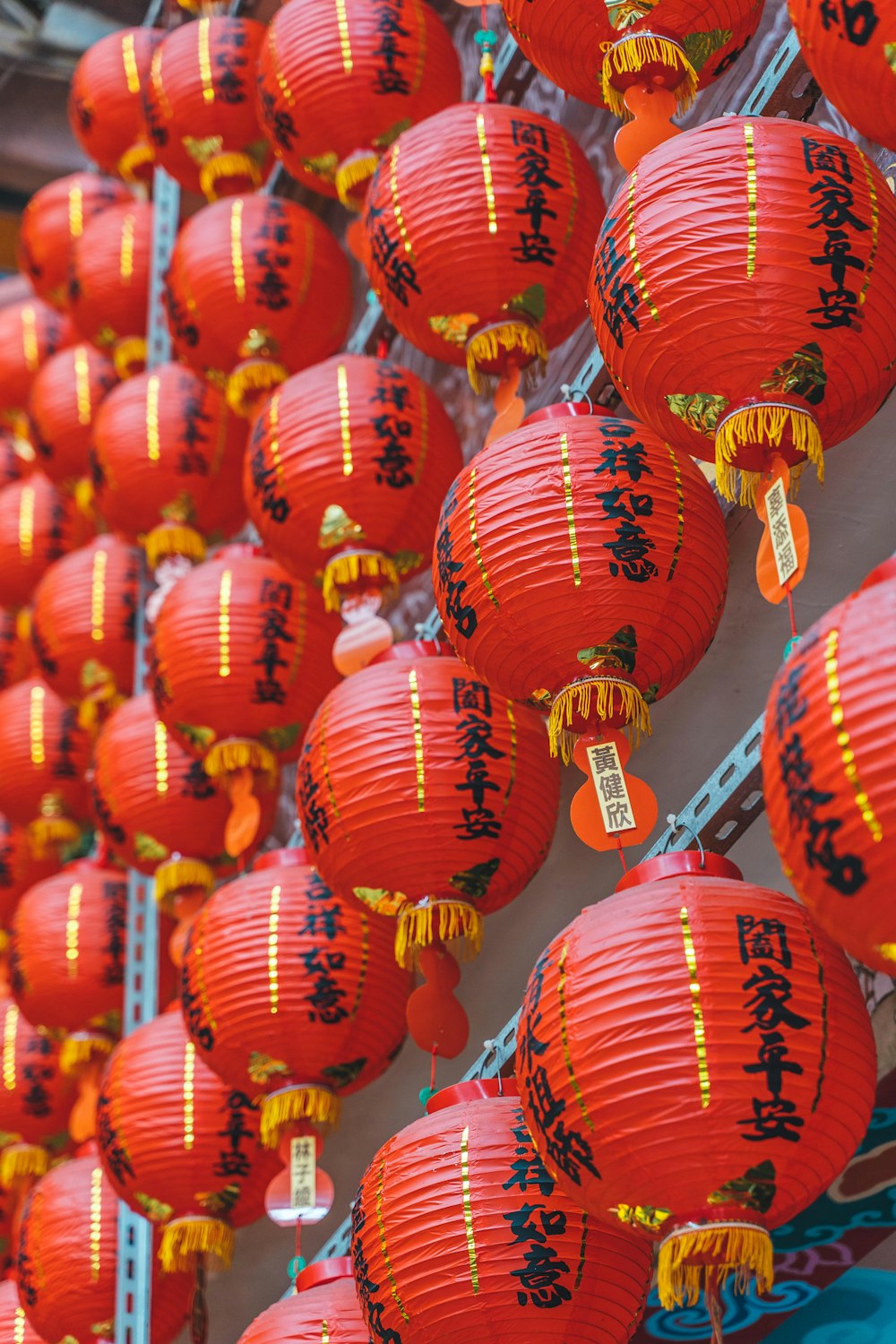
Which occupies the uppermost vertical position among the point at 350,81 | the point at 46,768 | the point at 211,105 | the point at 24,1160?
the point at 211,105

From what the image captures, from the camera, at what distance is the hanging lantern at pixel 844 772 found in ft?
3.03

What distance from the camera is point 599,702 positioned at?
54.2 inches

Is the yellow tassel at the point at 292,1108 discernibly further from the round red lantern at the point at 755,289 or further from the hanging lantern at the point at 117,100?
the hanging lantern at the point at 117,100

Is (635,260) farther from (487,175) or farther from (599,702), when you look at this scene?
(487,175)

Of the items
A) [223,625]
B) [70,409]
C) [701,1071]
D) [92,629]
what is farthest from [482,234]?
[70,409]

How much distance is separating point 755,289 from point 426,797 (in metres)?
0.60

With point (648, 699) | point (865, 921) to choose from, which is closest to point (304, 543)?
point (648, 699)

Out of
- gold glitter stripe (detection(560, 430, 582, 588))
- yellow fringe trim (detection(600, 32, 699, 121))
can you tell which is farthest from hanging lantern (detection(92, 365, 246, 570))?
gold glitter stripe (detection(560, 430, 582, 588))

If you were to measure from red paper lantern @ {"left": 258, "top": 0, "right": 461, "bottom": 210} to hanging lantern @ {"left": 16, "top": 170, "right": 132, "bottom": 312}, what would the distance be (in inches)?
60.7

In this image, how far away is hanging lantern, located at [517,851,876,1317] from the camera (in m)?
1.07

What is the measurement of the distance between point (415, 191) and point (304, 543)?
0.46m

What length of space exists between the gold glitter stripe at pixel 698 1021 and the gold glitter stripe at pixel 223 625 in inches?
42.1

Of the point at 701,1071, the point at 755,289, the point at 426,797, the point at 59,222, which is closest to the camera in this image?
the point at 701,1071

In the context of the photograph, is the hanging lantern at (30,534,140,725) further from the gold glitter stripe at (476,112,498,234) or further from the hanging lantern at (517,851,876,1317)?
the hanging lantern at (517,851,876,1317)
